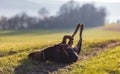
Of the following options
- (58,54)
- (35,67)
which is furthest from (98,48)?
(35,67)

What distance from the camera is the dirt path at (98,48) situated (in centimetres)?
1600

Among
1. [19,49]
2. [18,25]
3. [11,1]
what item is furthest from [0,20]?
[11,1]

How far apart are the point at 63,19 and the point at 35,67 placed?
77.8 metres

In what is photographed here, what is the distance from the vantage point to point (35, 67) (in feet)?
43.8

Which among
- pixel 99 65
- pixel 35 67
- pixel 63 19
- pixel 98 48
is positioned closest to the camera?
pixel 35 67

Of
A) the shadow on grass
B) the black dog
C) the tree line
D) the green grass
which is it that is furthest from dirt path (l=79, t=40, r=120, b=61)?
the tree line

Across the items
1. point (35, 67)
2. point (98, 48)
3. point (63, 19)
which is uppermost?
point (35, 67)

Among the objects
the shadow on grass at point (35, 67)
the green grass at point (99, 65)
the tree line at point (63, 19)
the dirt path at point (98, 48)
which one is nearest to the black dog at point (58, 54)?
the shadow on grass at point (35, 67)

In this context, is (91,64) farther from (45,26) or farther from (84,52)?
(45,26)

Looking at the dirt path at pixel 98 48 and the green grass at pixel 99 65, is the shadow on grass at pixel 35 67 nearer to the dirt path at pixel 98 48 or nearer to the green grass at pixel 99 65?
the green grass at pixel 99 65

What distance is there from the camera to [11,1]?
197000mm

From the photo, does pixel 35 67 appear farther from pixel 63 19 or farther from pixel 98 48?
pixel 63 19

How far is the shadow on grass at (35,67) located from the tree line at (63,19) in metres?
67.0

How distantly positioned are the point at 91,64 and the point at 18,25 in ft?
227
